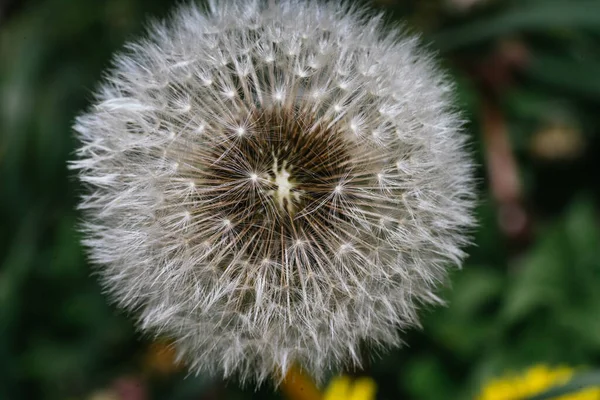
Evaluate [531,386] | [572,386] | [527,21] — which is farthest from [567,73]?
[572,386]

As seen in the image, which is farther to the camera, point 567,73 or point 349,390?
point 567,73

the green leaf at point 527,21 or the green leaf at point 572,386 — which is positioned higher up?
the green leaf at point 527,21

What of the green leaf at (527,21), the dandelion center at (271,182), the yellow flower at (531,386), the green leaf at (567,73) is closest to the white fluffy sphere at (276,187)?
the dandelion center at (271,182)

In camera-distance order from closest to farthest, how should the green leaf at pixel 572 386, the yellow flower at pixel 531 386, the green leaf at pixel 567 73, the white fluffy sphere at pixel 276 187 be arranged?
the white fluffy sphere at pixel 276 187 < the green leaf at pixel 572 386 < the yellow flower at pixel 531 386 < the green leaf at pixel 567 73

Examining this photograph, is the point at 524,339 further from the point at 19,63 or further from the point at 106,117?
the point at 19,63

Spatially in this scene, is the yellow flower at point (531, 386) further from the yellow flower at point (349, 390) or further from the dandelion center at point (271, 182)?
the dandelion center at point (271, 182)

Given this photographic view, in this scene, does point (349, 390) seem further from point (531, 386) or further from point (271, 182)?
point (271, 182)
